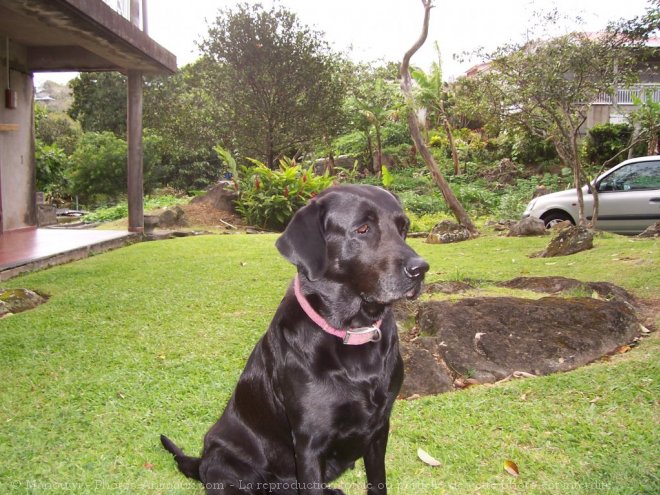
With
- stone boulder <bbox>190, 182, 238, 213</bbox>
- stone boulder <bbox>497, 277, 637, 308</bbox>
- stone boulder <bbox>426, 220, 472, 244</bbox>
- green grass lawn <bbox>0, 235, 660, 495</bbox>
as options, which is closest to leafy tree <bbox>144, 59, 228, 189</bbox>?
stone boulder <bbox>190, 182, 238, 213</bbox>

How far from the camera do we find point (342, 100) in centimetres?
1705

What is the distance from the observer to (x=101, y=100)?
80.3 feet

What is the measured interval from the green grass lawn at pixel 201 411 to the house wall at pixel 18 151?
223 inches

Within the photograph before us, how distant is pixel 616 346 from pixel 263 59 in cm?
1355

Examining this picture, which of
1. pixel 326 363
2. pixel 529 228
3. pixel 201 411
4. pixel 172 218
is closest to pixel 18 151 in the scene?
pixel 172 218

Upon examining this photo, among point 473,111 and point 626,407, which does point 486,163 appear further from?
point 626,407

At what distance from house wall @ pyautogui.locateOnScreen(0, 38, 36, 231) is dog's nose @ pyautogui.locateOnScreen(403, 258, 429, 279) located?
31.6 ft

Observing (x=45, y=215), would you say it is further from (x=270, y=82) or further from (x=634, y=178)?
(x=634, y=178)

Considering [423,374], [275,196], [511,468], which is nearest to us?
[511,468]

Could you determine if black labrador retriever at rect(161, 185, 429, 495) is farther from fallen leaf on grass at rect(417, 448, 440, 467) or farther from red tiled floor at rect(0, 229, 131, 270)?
red tiled floor at rect(0, 229, 131, 270)

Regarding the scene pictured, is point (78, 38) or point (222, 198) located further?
point (222, 198)

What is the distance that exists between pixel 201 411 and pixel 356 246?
5.85 ft

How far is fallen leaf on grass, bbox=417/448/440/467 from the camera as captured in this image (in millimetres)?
2805

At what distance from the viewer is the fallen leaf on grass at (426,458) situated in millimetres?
2805
